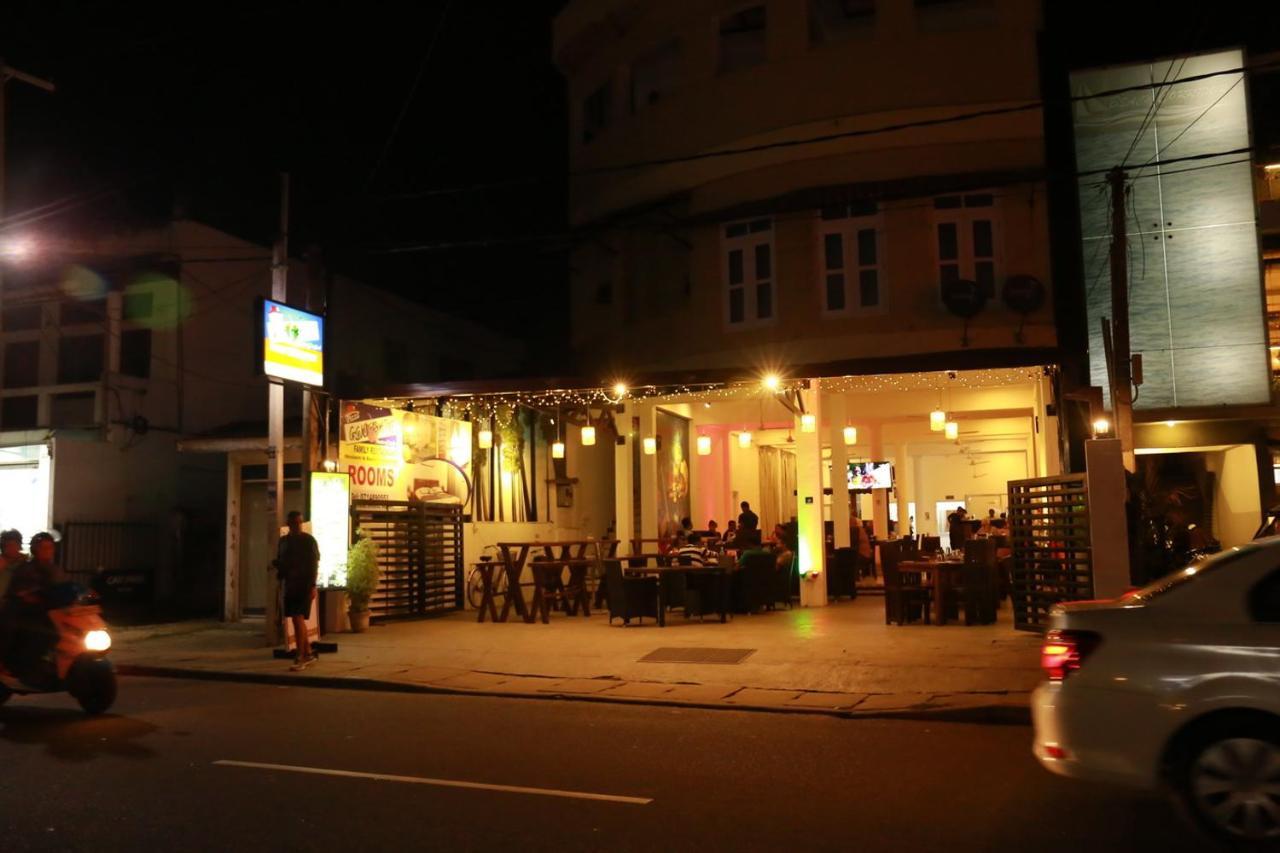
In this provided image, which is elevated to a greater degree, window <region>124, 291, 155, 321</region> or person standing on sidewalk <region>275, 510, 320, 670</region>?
window <region>124, 291, 155, 321</region>

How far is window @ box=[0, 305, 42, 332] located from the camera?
2098cm

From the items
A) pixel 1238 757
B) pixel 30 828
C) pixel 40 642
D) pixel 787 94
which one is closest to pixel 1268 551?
pixel 1238 757

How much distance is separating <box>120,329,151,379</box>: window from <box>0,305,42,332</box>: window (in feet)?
6.36

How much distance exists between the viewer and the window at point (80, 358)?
2048 cm

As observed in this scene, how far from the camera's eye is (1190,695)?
508cm

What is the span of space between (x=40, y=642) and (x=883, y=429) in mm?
19045

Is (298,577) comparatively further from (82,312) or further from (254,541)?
(82,312)

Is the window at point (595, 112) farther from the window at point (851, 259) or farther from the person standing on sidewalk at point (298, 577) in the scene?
the person standing on sidewalk at point (298, 577)

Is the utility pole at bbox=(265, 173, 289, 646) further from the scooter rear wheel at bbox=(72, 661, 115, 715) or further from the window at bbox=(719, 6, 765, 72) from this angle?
the window at bbox=(719, 6, 765, 72)

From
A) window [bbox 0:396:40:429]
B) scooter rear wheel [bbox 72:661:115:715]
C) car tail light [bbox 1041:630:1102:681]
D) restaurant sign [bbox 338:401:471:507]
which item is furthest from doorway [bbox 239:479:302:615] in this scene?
car tail light [bbox 1041:630:1102:681]

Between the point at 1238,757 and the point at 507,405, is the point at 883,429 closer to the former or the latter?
the point at 507,405

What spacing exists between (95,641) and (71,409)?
12.8 meters

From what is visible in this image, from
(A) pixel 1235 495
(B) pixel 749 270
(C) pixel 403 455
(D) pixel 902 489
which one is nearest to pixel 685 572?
(C) pixel 403 455

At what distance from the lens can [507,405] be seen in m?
20.1
